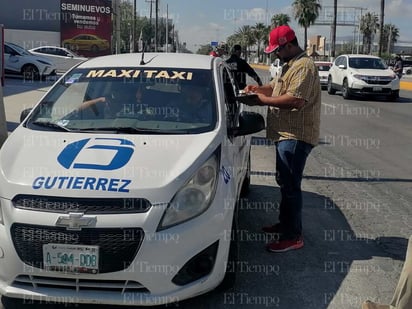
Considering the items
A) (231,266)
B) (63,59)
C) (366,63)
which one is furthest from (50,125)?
(63,59)

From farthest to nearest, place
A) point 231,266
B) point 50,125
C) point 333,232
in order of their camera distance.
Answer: point 333,232, point 50,125, point 231,266

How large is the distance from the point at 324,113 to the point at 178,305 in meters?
13.5

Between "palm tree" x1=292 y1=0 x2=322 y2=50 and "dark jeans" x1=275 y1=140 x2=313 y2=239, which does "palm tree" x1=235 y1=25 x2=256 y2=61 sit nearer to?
"palm tree" x1=292 y1=0 x2=322 y2=50

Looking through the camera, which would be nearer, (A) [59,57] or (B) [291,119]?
(B) [291,119]

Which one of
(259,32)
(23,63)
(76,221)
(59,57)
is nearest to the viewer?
(76,221)

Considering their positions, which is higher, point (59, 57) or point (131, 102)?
point (59, 57)

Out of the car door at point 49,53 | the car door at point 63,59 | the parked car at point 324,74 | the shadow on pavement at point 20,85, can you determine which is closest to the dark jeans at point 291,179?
the shadow on pavement at point 20,85

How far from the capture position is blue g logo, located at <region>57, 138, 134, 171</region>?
141 inches

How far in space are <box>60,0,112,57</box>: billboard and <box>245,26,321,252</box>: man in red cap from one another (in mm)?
43142

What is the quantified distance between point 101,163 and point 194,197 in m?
0.66

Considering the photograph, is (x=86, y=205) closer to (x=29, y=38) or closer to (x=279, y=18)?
(x=29, y=38)

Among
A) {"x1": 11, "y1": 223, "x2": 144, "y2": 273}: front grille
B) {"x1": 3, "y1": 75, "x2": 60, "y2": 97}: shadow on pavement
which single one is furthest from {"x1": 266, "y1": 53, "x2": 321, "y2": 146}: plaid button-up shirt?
{"x1": 3, "y1": 75, "x2": 60, "y2": 97}: shadow on pavement

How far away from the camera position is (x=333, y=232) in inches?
216

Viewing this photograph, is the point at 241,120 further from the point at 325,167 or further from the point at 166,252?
the point at 325,167
